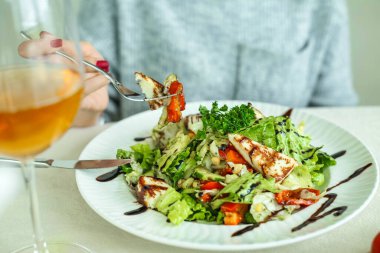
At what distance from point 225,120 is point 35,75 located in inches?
25.3

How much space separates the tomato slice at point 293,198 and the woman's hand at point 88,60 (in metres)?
0.54

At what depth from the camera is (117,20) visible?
2.45 meters

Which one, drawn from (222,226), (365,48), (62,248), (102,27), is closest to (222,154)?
(222,226)

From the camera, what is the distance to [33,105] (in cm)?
78

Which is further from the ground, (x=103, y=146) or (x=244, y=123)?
(x=244, y=123)

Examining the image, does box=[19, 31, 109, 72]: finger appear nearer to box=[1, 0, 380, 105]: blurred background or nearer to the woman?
the woman

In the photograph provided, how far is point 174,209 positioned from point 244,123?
35 cm

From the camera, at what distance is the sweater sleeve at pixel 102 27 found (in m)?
2.42

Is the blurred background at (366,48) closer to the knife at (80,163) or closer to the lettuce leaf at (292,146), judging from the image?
the lettuce leaf at (292,146)

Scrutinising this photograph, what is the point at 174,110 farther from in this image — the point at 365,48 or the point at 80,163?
the point at 365,48

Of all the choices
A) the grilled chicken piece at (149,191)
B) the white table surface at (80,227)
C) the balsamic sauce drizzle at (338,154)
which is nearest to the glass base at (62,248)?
the white table surface at (80,227)

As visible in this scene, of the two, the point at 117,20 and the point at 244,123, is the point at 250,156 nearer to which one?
the point at 244,123

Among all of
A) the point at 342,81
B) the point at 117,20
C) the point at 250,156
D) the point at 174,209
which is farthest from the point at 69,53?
the point at 342,81

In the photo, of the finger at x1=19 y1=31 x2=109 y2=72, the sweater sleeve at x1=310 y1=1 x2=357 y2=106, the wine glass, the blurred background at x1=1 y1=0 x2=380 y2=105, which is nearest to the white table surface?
the wine glass
